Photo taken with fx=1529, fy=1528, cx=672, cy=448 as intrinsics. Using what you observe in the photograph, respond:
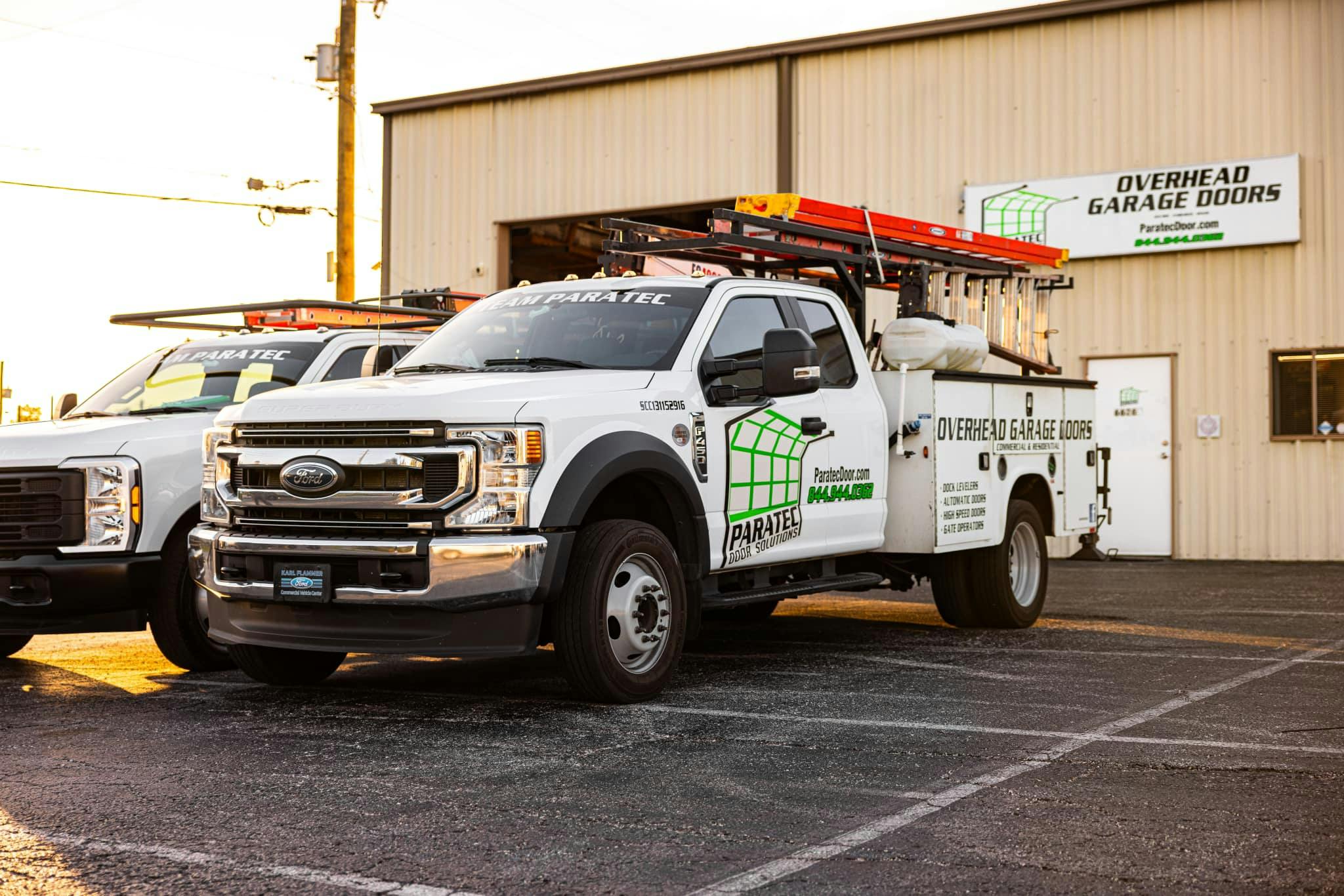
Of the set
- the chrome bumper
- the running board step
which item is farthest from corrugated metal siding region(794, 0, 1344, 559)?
the chrome bumper

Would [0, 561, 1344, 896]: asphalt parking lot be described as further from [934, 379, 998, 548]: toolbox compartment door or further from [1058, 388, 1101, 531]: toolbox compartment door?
[1058, 388, 1101, 531]: toolbox compartment door

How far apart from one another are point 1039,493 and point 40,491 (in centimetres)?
688

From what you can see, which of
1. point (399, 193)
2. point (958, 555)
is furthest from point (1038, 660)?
point (399, 193)

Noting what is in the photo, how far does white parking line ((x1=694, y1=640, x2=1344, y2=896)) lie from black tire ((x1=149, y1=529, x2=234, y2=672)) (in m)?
4.55

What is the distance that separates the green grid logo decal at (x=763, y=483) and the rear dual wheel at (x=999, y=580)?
221 centimetres

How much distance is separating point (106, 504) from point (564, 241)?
16.5m

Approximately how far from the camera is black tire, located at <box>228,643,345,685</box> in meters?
8.04

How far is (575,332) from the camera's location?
27.2 feet

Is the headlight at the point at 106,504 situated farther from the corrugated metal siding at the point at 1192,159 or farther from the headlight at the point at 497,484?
the corrugated metal siding at the point at 1192,159

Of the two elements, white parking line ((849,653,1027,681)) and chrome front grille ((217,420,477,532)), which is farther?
white parking line ((849,653,1027,681))

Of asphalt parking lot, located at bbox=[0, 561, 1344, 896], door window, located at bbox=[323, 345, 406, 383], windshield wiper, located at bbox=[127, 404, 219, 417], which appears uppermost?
door window, located at bbox=[323, 345, 406, 383]

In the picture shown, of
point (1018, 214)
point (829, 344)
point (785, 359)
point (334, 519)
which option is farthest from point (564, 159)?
point (334, 519)

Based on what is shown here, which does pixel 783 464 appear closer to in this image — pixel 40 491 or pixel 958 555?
pixel 958 555

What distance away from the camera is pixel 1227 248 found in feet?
61.9
